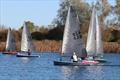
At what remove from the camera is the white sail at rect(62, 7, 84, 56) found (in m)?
55.8

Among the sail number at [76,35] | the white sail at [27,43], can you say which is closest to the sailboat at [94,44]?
the sail number at [76,35]

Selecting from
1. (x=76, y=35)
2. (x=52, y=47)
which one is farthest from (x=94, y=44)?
(x=52, y=47)

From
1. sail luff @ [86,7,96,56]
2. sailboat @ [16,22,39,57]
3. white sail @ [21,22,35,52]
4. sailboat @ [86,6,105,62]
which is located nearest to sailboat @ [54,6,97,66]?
sailboat @ [86,6,105,62]

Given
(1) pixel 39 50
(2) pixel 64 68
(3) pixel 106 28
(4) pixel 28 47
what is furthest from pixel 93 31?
→ (3) pixel 106 28

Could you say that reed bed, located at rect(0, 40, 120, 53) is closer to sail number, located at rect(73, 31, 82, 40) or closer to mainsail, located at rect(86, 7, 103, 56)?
mainsail, located at rect(86, 7, 103, 56)

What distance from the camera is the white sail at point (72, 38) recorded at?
183ft

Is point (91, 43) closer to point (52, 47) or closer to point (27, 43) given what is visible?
point (27, 43)

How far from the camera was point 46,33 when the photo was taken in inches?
4697

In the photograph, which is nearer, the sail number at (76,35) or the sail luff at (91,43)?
the sail number at (76,35)

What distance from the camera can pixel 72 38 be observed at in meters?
56.0

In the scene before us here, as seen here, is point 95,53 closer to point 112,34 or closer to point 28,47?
point 28,47

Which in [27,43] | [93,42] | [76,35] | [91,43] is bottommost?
[91,43]

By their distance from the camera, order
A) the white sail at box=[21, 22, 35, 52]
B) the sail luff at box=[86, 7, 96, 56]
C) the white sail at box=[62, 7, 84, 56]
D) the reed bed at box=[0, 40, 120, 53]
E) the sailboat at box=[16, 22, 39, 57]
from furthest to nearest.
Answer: the reed bed at box=[0, 40, 120, 53] → the white sail at box=[21, 22, 35, 52] → the sailboat at box=[16, 22, 39, 57] → the sail luff at box=[86, 7, 96, 56] → the white sail at box=[62, 7, 84, 56]

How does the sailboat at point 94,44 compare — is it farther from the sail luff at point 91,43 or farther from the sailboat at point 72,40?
the sailboat at point 72,40
